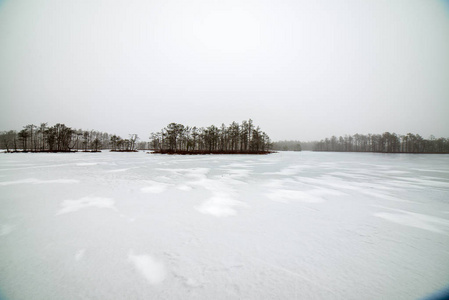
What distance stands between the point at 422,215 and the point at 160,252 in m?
7.12

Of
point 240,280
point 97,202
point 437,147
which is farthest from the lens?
point 437,147

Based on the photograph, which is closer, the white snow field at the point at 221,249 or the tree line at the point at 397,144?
the white snow field at the point at 221,249

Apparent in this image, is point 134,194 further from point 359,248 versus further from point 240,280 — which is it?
point 359,248

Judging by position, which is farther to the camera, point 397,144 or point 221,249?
point 397,144

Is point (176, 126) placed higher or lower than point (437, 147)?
higher

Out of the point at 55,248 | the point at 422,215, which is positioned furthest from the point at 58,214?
the point at 422,215

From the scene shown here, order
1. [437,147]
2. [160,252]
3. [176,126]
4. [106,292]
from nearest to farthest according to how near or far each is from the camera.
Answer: [106,292] → [160,252] → [176,126] → [437,147]

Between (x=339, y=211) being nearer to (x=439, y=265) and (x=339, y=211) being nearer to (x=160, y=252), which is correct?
(x=439, y=265)

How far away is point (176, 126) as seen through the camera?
71688mm

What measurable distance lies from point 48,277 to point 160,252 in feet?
5.04

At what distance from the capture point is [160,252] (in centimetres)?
351

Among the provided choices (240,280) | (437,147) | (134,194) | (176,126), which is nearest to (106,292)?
(240,280)

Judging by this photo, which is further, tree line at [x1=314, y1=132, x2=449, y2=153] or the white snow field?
tree line at [x1=314, y1=132, x2=449, y2=153]

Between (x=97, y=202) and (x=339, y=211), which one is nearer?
(x=339, y=211)
